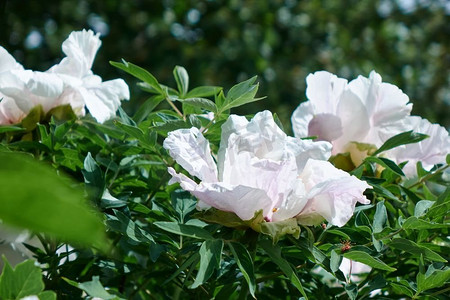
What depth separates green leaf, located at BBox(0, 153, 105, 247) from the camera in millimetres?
132

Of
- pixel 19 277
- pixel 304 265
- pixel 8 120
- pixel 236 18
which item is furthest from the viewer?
pixel 236 18

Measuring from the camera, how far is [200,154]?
1.35 feet

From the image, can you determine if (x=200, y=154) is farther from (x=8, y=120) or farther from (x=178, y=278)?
(x=8, y=120)

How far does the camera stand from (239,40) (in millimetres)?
3152

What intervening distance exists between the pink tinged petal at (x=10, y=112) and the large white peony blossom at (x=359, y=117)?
223 millimetres

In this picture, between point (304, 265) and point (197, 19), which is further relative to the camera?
point (197, 19)

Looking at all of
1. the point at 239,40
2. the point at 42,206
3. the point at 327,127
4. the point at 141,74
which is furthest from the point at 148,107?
the point at 239,40

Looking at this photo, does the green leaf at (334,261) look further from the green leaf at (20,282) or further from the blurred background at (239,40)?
the blurred background at (239,40)

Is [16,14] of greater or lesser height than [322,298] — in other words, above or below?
below

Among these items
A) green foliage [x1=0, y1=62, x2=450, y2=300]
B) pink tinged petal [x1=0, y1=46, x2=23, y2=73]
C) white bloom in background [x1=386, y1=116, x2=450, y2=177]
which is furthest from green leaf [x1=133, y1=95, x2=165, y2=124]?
white bloom in background [x1=386, y1=116, x2=450, y2=177]

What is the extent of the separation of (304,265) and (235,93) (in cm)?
12

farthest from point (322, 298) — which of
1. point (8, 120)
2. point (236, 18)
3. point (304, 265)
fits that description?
point (236, 18)

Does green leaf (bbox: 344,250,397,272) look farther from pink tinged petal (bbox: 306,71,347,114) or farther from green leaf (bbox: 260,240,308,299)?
pink tinged petal (bbox: 306,71,347,114)

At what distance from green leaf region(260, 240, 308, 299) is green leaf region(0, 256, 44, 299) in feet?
0.42
